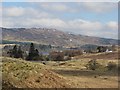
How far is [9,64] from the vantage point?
856 inches

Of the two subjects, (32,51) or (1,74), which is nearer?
(1,74)

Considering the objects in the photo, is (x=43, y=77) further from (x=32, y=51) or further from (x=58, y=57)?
(x=58, y=57)

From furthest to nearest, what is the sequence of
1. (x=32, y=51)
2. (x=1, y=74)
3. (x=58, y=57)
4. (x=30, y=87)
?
(x=58, y=57) → (x=32, y=51) → (x=1, y=74) → (x=30, y=87)

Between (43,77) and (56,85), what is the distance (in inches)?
40.4

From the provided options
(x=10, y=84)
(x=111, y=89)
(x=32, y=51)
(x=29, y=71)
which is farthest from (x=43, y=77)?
(x=32, y=51)

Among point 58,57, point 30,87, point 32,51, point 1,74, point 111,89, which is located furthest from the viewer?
point 58,57

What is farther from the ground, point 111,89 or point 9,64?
point 9,64

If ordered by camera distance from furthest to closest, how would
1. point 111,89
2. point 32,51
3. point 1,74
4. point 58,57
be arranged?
point 58,57 < point 32,51 < point 111,89 < point 1,74

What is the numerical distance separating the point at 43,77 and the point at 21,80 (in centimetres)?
148

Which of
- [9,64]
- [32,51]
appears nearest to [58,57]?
[32,51]

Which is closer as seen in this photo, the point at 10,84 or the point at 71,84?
the point at 10,84

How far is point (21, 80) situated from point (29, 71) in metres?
1.32

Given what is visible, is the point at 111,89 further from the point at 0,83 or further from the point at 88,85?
the point at 0,83

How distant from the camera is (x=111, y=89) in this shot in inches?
834
